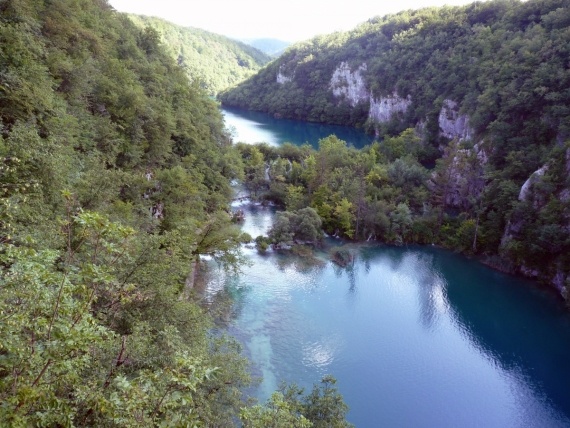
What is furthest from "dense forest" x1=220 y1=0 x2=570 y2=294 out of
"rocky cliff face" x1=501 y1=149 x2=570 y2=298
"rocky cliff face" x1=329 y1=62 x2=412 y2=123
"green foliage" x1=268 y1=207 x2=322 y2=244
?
"rocky cliff face" x1=329 y1=62 x2=412 y2=123

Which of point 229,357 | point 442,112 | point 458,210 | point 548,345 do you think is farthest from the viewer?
point 442,112

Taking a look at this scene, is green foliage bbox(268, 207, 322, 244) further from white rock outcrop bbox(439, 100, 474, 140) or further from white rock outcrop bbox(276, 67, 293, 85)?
white rock outcrop bbox(276, 67, 293, 85)

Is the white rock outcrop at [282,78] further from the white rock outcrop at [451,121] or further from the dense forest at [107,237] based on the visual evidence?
the dense forest at [107,237]

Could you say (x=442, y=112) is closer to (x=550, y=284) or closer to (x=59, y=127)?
(x=550, y=284)

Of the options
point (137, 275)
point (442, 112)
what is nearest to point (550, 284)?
point (137, 275)

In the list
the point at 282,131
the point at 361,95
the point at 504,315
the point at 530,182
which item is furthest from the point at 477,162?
the point at 361,95

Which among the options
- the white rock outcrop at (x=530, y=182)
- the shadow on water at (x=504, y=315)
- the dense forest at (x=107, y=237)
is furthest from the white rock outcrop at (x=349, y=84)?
the shadow on water at (x=504, y=315)

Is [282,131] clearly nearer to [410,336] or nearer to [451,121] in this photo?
[451,121]
